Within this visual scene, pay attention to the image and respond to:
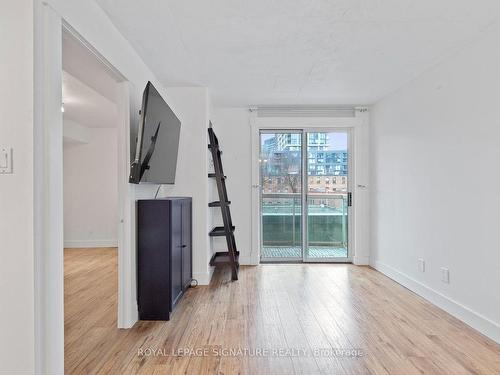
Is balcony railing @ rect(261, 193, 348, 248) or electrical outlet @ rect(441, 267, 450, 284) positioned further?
balcony railing @ rect(261, 193, 348, 248)

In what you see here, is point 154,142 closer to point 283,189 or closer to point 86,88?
point 86,88

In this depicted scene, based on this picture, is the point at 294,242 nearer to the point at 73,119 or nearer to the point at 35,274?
the point at 35,274

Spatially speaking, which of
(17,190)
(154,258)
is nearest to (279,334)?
(154,258)

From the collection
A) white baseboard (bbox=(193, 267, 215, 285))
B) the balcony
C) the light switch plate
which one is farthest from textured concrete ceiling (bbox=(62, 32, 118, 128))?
the balcony

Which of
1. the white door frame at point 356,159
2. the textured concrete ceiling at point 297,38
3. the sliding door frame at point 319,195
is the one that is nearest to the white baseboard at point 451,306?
the white door frame at point 356,159

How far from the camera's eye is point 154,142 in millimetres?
2277

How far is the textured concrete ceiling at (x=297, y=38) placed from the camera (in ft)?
6.25

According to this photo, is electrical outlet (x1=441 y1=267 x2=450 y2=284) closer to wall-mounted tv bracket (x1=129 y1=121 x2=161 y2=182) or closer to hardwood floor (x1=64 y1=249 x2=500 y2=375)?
hardwood floor (x1=64 y1=249 x2=500 y2=375)

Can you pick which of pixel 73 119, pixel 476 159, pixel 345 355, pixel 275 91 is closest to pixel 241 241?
pixel 275 91

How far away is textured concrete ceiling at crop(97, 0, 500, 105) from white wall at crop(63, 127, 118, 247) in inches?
124

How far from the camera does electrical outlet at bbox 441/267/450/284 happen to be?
262 cm

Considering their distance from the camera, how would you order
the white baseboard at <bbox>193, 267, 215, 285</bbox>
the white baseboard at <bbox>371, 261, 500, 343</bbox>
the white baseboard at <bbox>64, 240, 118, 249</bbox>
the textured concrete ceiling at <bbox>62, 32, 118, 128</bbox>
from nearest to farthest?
1. the textured concrete ceiling at <bbox>62, 32, 118, 128</bbox>
2. the white baseboard at <bbox>371, 261, 500, 343</bbox>
3. the white baseboard at <bbox>193, 267, 215, 285</bbox>
4. the white baseboard at <bbox>64, 240, 118, 249</bbox>

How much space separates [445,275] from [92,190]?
18.8 ft

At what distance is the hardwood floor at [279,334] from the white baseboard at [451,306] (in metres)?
0.06
